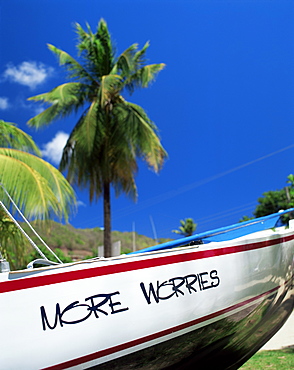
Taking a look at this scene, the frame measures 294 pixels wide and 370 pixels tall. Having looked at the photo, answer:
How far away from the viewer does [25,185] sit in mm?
6461

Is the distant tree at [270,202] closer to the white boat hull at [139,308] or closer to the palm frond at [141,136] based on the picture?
the palm frond at [141,136]

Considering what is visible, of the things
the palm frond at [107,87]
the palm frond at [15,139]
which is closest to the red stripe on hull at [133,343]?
the palm frond at [15,139]

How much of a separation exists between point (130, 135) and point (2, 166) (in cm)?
617

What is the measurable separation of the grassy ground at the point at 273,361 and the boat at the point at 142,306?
0.95 m

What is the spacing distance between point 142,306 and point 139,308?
0.7 inches

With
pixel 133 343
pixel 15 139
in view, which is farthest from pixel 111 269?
pixel 15 139

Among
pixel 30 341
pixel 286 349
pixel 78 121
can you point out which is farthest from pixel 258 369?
pixel 78 121

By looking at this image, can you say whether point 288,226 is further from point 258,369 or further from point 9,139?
point 9,139

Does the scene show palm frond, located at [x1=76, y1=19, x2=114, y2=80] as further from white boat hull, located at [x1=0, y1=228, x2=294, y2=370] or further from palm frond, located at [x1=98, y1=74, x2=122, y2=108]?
white boat hull, located at [x1=0, y1=228, x2=294, y2=370]

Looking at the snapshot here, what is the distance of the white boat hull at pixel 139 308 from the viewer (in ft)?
5.57

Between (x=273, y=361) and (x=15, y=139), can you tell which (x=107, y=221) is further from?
(x=273, y=361)

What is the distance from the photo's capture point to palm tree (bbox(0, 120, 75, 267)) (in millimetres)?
6418

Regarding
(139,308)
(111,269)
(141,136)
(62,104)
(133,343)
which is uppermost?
(62,104)

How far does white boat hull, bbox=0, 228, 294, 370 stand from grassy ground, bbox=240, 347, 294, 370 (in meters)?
1.04
